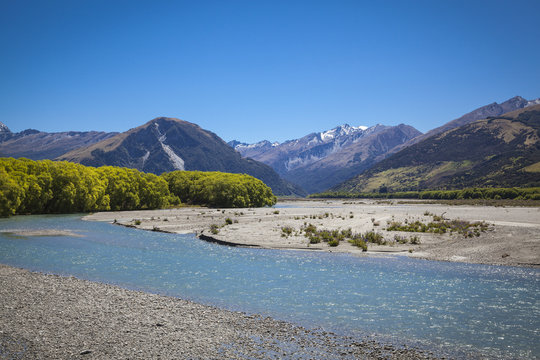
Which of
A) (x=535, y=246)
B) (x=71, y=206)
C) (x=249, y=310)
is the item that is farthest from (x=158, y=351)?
(x=71, y=206)

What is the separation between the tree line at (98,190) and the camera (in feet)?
270

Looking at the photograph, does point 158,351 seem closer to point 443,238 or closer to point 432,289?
point 432,289

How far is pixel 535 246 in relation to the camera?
118ft

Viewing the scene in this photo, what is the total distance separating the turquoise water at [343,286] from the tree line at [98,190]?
4923 cm

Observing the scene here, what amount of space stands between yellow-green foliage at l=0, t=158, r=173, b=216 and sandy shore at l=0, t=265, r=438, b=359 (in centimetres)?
6982

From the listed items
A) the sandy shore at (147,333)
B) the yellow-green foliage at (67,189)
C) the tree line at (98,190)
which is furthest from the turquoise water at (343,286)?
the tree line at (98,190)

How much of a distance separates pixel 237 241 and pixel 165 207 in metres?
84.9

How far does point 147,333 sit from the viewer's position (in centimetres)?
1545

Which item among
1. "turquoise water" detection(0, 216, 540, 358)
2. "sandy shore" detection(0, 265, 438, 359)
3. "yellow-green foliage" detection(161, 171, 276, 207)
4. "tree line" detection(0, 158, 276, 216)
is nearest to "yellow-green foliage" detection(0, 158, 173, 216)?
"tree line" detection(0, 158, 276, 216)

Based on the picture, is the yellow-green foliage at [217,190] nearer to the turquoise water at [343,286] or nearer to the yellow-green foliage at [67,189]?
the yellow-green foliage at [67,189]

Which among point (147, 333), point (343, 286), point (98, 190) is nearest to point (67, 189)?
point (98, 190)

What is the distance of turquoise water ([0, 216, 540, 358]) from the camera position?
16.7 meters

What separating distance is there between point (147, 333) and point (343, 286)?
13.5 meters

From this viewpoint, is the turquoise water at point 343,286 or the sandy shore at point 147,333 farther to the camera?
the turquoise water at point 343,286
